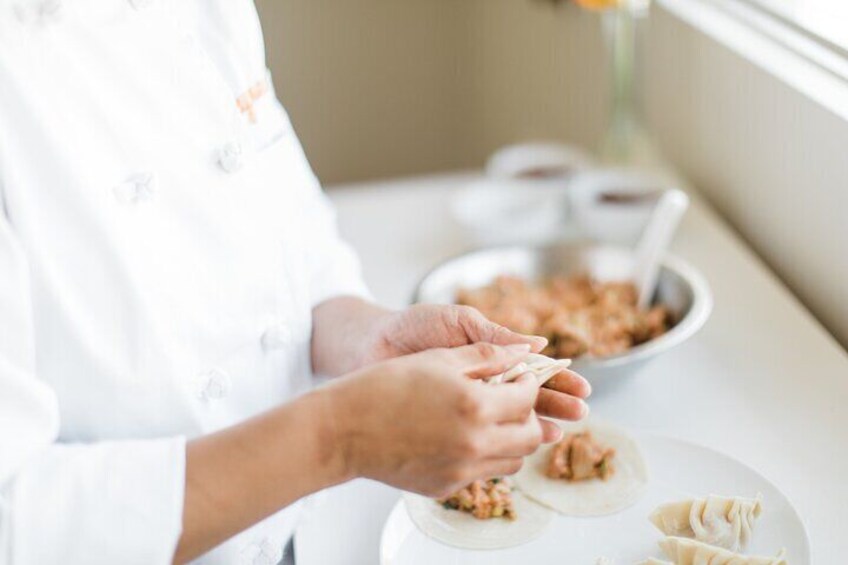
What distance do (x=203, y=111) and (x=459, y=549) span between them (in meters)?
0.44

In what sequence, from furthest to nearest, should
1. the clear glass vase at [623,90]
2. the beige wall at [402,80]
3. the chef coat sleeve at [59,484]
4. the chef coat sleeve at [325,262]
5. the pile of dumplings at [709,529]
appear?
the beige wall at [402,80] → the clear glass vase at [623,90] → the chef coat sleeve at [325,262] → the pile of dumplings at [709,529] → the chef coat sleeve at [59,484]

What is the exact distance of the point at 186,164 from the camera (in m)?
0.86

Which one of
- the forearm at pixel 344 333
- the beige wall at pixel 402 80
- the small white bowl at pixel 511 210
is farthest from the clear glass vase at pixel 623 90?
the forearm at pixel 344 333

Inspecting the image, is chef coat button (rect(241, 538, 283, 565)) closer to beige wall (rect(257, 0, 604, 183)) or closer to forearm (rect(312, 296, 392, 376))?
forearm (rect(312, 296, 392, 376))

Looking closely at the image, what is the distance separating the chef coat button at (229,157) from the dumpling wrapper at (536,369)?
11.8 inches

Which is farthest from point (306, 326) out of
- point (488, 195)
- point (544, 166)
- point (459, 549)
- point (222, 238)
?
point (544, 166)

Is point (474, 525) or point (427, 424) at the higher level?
point (427, 424)

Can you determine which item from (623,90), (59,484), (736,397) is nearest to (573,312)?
(736,397)

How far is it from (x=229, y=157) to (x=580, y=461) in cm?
42

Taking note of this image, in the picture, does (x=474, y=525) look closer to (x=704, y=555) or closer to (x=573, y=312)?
(x=704, y=555)

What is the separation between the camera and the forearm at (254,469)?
Answer: 27.5 inches

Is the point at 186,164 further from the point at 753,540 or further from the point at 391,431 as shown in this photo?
the point at 753,540

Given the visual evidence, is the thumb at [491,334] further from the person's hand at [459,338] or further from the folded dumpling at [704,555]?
the folded dumpling at [704,555]

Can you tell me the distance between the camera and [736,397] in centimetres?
106
